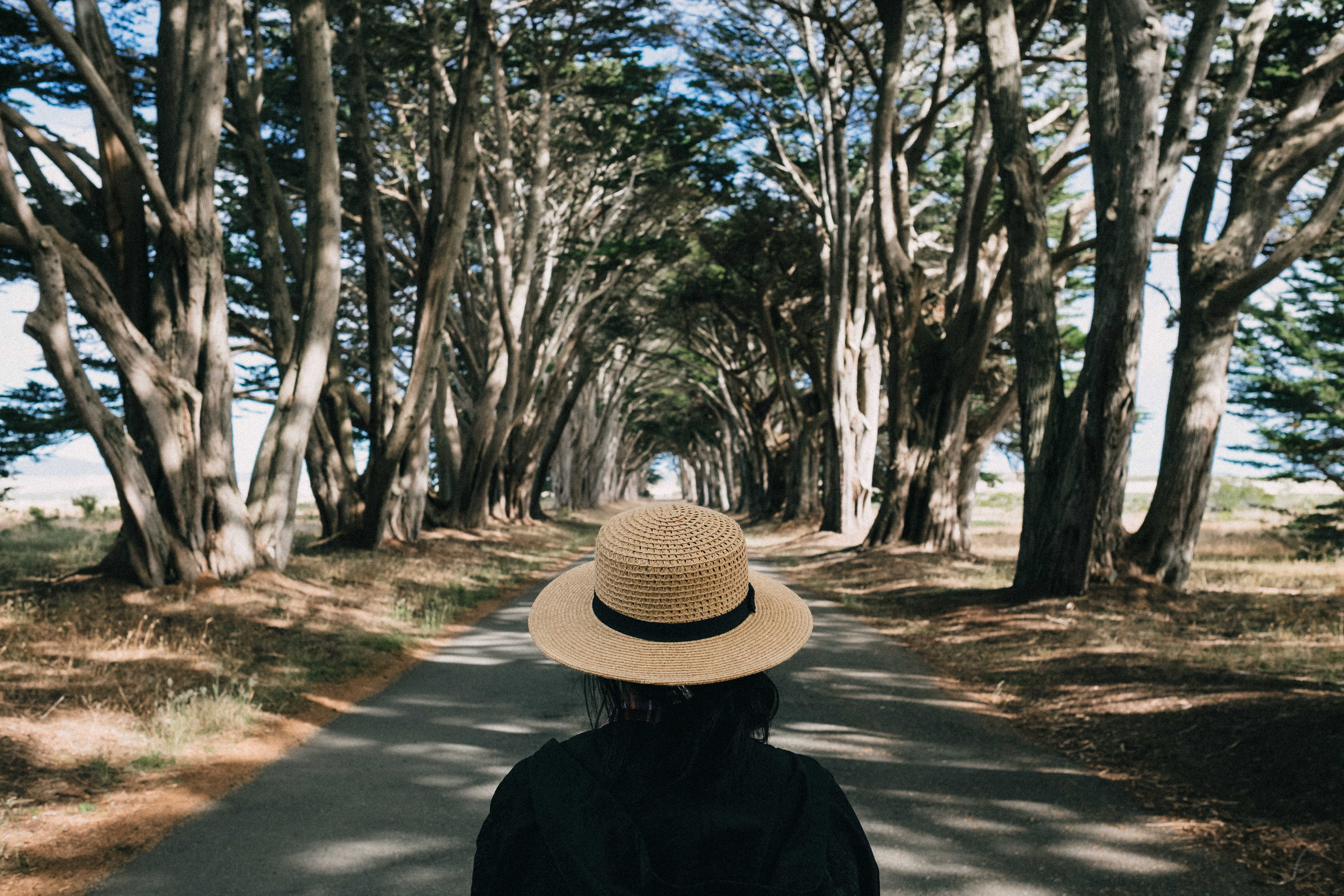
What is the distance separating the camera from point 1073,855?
3.73 m

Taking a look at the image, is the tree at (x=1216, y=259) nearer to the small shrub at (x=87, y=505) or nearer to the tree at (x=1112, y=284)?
the tree at (x=1112, y=284)

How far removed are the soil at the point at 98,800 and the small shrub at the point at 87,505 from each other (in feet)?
82.8

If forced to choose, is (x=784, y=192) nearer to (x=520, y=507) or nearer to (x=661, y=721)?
(x=520, y=507)

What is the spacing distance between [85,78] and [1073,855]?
29.7 feet

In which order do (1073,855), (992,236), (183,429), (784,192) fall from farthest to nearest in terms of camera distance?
(784,192), (992,236), (183,429), (1073,855)

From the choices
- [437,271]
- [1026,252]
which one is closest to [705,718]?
[1026,252]

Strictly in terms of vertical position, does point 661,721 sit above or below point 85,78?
below

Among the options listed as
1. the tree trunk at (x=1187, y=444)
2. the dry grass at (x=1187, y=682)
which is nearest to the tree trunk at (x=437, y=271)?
the dry grass at (x=1187, y=682)

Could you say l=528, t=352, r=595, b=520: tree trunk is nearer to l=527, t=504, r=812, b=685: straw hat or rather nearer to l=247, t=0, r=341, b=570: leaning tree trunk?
l=247, t=0, r=341, b=570: leaning tree trunk

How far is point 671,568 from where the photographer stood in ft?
5.12

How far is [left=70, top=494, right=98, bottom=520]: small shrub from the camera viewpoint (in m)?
27.3

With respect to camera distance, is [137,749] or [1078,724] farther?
[1078,724]

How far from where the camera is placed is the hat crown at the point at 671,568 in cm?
157

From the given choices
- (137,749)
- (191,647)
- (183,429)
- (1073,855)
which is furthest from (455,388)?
(1073,855)
